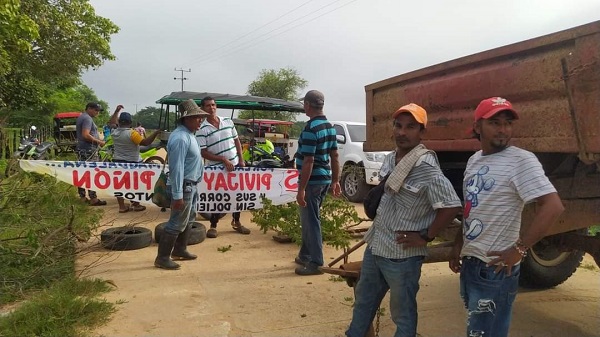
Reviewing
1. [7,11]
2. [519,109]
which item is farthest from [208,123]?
[7,11]

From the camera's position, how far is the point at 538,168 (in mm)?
2082

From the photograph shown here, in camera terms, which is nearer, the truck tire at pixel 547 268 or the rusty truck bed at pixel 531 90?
the rusty truck bed at pixel 531 90

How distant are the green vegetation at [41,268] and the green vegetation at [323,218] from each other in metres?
2.20

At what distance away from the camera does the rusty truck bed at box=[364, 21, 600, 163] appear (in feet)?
7.63

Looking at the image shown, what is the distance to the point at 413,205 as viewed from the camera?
2.43 m

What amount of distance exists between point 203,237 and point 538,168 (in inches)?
183

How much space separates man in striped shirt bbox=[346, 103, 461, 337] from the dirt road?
1.06 metres

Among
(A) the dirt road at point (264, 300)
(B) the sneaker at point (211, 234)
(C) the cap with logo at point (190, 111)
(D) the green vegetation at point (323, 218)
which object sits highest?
(C) the cap with logo at point (190, 111)

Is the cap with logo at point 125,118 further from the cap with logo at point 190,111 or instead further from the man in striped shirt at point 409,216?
the man in striped shirt at point 409,216

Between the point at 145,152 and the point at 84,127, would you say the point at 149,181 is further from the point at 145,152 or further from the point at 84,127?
the point at 145,152

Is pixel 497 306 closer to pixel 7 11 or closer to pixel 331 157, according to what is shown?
pixel 331 157

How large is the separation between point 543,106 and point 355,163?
761 cm

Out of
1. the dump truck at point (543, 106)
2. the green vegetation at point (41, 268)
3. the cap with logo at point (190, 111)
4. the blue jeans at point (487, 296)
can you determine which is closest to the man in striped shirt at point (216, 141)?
the cap with logo at point (190, 111)

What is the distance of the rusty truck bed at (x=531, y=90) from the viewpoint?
2.32 metres
